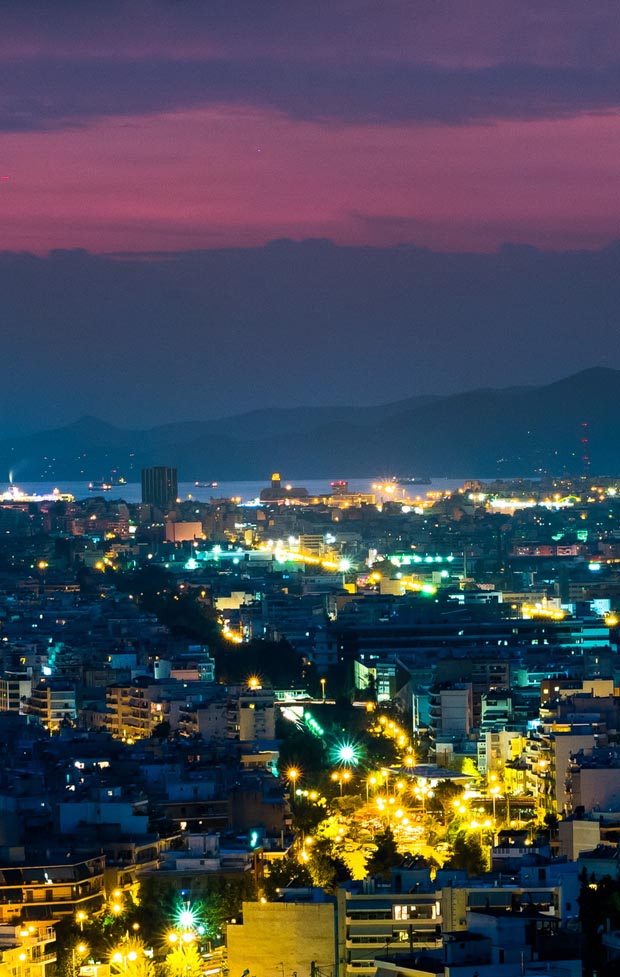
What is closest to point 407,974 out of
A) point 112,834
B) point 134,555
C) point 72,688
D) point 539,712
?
point 112,834

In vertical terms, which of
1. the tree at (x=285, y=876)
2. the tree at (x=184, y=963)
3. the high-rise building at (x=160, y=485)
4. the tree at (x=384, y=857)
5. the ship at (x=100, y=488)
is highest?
the ship at (x=100, y=488)

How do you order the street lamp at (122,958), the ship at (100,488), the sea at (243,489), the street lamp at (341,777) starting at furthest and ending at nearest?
the ship at (100,488) < the sea at (243,489) < the street lamp at (341,777) < the street lamp at (122,958)

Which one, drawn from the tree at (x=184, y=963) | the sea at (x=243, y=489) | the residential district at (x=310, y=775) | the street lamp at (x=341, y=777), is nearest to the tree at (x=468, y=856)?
the residential district at (x=310, y=775)

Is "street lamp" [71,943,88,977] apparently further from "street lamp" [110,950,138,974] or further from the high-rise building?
the high-rise building

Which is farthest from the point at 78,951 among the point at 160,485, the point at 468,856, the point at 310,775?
the point at 160,485

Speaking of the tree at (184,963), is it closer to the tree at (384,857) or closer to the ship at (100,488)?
the tree at (384,857)

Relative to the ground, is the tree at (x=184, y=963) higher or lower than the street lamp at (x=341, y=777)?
lower

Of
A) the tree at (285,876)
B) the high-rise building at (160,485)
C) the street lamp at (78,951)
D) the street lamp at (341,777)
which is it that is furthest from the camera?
the high-rise building at (160,485)
